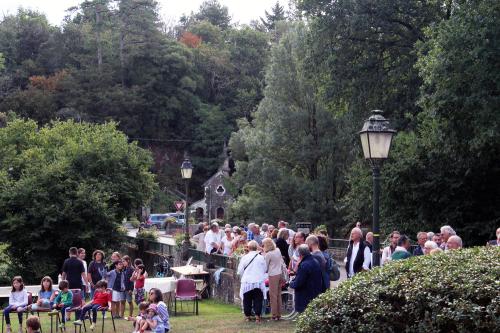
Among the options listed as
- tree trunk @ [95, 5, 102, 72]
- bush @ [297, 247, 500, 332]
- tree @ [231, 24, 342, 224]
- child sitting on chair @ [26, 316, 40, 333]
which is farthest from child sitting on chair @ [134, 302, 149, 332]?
tree trunk @ [95, 5, 102, 72]

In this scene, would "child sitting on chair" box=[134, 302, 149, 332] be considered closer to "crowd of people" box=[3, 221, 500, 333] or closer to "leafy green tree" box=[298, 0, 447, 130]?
"crowd of people" box=[3, 221, 500, 333]

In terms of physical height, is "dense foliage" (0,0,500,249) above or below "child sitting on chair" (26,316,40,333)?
above

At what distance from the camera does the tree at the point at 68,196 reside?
112 feet

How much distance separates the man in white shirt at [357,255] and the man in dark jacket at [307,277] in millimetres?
1665

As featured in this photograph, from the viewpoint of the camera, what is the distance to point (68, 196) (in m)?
35.2

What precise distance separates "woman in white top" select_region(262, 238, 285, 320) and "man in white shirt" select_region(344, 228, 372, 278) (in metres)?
1.45

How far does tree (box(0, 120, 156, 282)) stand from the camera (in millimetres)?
34062

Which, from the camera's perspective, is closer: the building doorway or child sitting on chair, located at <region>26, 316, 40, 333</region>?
child sitting on chair, located at <region>26, 316, 40, 333</region>

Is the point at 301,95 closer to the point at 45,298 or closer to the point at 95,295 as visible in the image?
the point at 95,295

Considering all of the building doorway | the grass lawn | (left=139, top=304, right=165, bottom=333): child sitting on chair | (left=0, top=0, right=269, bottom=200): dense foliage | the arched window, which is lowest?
the grass lawn

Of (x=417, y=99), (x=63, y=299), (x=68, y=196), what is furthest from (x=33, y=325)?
(x=68, y=196)

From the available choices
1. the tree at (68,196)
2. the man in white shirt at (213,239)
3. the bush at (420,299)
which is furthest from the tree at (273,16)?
the bush at (420,299)

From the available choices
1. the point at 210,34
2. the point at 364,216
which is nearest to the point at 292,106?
the point at 364,216

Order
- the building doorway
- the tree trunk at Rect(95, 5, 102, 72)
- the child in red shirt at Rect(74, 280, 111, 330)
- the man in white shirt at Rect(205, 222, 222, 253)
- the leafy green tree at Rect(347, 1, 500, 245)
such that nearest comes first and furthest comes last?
the child in red shirt at Rect(74, 280, 111, 330) → the man in white shirt at Rect(205, 222, 222, 253) → the leafy green tree at Rect(347, 1, 500, 245) → the building doorway → the tree trunk at Rect(95, 5, 102, 72)
